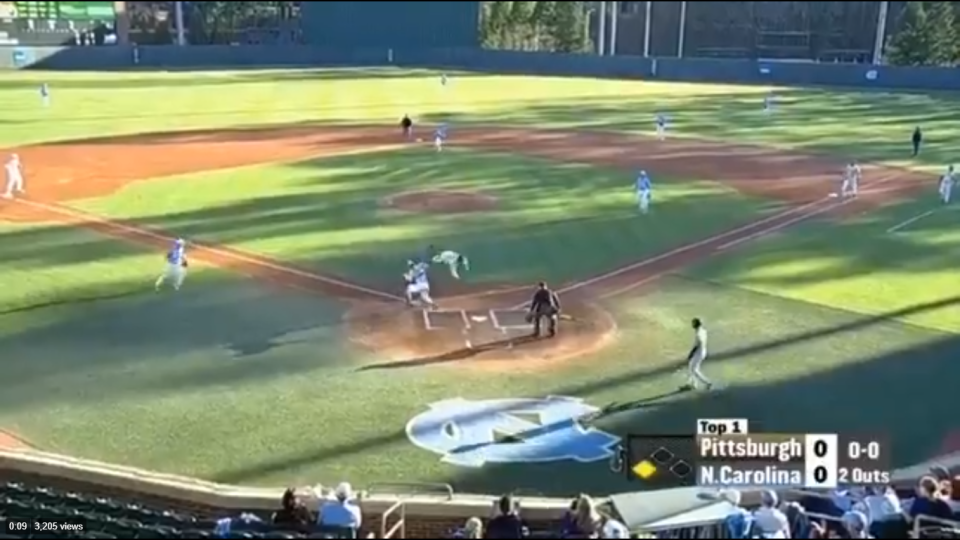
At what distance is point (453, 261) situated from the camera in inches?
923

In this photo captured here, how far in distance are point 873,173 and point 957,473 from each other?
2585 centimetres

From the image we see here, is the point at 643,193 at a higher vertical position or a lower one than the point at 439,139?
lower

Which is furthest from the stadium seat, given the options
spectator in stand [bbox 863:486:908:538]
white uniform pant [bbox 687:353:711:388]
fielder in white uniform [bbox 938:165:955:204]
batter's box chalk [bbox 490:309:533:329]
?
fielder in white uniform [bbox 938:165:955:204]

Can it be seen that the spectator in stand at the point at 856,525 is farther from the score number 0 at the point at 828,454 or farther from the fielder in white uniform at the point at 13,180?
the fielder in white uniform at the point at 13,180

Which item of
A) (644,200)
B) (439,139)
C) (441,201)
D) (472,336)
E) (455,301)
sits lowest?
(472,336)

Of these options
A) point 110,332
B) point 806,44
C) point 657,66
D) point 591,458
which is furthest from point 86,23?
point 591,458

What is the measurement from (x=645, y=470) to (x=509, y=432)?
2.22 m

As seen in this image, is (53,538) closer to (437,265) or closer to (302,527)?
(302,527)

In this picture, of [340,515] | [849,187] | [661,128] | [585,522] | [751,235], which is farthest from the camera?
[661,128]

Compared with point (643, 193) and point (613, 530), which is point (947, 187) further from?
point (613, 530)

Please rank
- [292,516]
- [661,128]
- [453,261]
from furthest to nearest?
[661,128] < [453,261] < [292,516]

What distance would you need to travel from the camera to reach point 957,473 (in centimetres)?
1400

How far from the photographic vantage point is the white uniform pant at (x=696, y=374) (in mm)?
16875
